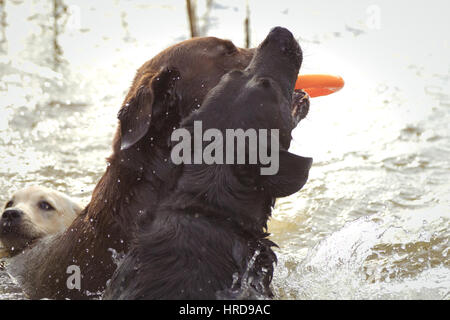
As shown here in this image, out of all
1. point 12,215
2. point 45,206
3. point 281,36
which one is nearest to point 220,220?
point 281,36

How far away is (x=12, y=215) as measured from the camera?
17.9 feet

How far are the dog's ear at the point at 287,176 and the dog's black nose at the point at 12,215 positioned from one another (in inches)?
103

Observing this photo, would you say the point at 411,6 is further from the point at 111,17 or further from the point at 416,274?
the point at 416,274

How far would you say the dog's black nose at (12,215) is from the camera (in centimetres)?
543

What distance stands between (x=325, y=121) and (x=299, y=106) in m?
3.69

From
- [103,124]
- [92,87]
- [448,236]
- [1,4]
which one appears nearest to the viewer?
[448,236]

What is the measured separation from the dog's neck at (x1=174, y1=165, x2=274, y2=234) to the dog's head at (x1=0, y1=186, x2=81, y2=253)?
7.71 feet

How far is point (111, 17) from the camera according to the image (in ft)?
35.5

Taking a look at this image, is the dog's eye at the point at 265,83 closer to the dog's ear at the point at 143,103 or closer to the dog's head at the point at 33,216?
the dog's ear at the point at 143,103

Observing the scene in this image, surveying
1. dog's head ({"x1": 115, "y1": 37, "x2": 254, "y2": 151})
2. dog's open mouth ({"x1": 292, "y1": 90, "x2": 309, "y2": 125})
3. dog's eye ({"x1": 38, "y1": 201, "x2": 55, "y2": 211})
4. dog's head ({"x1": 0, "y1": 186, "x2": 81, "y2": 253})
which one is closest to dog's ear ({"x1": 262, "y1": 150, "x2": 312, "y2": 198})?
dog's open mouth ({"x1": 292, "y1": 90, "x2": 309, "y2": 125})

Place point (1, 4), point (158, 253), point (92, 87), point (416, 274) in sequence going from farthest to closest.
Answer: point (1, 4), point (92, 87), point (416, 274), point (158, 253)

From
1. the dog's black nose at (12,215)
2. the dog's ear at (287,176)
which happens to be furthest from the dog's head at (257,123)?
the dog's black nose at (12,215)
